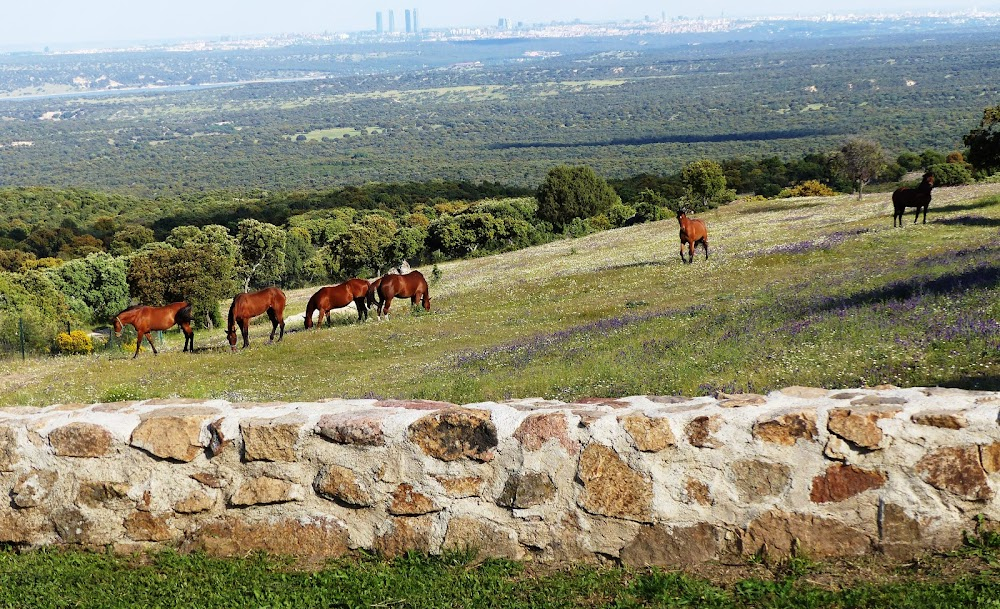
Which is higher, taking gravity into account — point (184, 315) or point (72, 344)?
point (184, 315)

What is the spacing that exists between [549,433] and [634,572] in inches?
56.4

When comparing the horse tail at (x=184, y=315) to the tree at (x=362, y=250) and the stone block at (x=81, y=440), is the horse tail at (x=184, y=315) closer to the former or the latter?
the stone block at (x=81, y=440)

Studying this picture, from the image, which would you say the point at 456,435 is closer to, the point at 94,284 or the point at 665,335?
the point at 665,335

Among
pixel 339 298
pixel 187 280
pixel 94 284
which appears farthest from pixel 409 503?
pixel 94 284

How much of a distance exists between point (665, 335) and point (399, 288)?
19.4 m

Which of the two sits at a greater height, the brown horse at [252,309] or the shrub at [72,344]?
the brown horse at [252,309]

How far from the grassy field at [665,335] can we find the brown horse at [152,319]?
3.47 ft

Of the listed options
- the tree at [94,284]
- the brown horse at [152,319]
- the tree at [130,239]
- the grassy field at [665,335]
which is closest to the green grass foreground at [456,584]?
the grassy field at [665,335]

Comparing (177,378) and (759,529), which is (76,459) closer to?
(759,529)

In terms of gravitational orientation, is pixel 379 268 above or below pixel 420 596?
below

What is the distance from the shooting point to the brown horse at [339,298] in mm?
39062

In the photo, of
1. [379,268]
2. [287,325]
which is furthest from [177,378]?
[379,268]

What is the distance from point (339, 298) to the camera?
39219 millimetres

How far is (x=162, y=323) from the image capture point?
34.5 m
